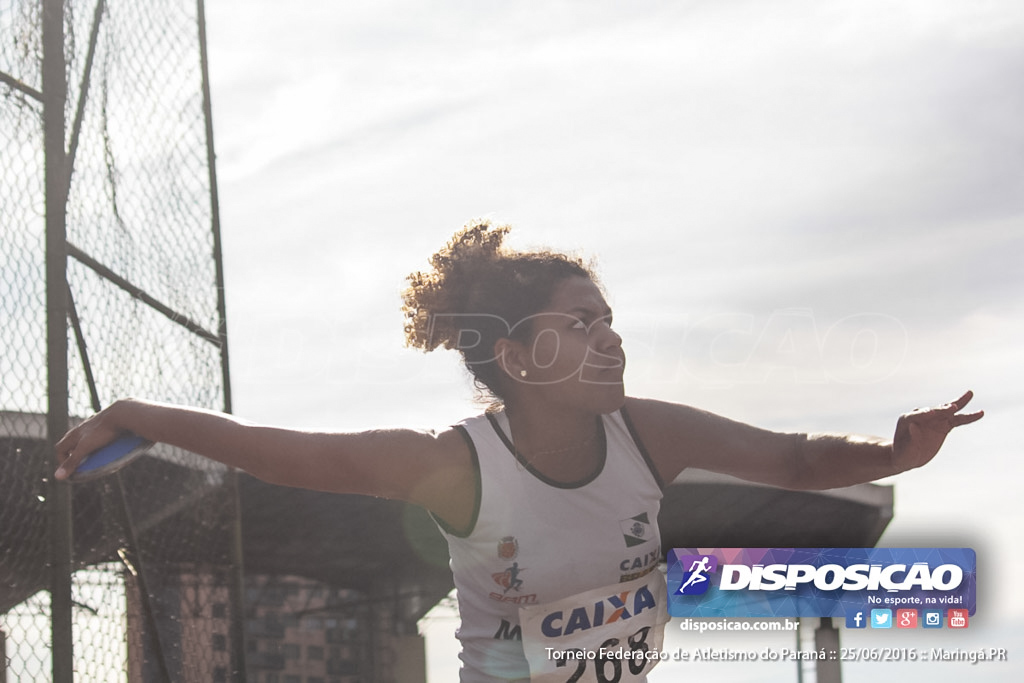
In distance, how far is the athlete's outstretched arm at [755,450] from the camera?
3.05 metres

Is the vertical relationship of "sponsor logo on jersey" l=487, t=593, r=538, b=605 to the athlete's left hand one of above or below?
below

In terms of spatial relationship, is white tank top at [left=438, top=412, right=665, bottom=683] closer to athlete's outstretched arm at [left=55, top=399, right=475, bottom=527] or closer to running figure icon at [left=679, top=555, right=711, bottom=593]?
athlete's outstretched arm at [left=55, top=399, right=475, bottom=527]

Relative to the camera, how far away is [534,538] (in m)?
3.08

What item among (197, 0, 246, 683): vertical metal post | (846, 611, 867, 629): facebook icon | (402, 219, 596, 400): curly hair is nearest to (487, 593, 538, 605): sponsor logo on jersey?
(402, 219, 596, 400): curly hair

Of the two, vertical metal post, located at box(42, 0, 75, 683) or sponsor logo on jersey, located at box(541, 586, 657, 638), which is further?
vertical metal post, located at box(42, 0, 75, 683)

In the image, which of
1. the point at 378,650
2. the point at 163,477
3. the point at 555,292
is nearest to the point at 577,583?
the point at 555,292

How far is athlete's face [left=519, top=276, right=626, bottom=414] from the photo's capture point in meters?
3.11

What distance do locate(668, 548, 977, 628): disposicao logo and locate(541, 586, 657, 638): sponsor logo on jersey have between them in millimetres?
1485

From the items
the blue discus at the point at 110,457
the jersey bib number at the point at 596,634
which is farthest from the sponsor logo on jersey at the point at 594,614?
the blue discus at the point at 110,457

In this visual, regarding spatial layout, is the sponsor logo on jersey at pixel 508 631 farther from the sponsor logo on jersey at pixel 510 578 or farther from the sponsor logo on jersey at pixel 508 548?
the sponsor logo on jersey at pixel 508 548

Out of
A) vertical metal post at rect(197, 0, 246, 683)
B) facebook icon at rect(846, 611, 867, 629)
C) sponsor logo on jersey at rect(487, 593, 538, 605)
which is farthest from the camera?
vertical metal post at rect(197, 0, 246, 683)

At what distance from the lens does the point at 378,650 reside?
2405cm

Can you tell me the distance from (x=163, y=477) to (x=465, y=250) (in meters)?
3.02

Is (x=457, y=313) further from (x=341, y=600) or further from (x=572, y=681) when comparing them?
(x=341, y=600)
